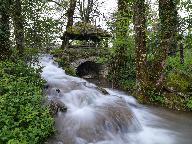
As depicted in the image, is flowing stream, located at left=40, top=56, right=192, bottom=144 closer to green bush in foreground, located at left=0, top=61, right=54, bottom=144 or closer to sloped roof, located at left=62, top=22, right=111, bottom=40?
green bush in foreground, located at left=0, top=61, right=54, bottom=144

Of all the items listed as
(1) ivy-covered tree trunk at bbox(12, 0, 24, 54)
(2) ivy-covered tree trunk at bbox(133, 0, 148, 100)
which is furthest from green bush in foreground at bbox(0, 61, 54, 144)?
(2) ivy-covered tree trunk at bbox(133, 0, 148, 100)

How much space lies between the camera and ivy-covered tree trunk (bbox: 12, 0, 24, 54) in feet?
47.2

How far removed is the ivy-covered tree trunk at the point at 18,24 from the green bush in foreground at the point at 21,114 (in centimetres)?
364

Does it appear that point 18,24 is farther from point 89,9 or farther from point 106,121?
point 89,9

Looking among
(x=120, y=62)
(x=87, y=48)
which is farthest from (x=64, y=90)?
(x=87, y=48)

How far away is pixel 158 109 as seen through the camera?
14320mm

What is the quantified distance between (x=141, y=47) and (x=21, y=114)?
314 inches

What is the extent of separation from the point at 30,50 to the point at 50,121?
681 centimetres

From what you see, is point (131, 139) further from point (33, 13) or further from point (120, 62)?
point (120, 62)

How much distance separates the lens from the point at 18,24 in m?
14.8

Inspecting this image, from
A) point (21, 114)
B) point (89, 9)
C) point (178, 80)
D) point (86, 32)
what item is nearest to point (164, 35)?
point (178, 80)

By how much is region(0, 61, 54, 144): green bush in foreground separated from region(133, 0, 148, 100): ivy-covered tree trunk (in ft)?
19.2

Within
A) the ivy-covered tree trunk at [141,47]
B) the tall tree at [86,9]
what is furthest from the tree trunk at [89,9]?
the ivy-covered tree trunk at [141,47]

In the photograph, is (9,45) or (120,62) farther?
(120,62)
